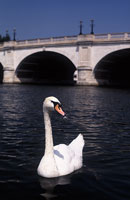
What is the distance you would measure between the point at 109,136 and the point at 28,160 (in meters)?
3.69

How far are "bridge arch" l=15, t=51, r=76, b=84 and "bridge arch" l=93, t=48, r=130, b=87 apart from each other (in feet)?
30.6

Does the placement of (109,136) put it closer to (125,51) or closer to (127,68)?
(125,51)

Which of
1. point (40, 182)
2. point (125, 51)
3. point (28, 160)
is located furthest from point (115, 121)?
point (125, 51)

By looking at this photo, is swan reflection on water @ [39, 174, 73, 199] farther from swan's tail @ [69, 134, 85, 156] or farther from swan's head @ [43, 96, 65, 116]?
swan's head @ [43, 96, 65, 116]

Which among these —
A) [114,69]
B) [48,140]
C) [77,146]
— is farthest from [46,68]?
[48,140]

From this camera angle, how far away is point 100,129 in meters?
10.4

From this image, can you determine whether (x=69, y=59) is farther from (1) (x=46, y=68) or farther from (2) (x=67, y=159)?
(2) (x=67, y=159)

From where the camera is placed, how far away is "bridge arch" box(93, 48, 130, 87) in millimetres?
42250

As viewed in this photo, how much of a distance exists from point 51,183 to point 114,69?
44.3m

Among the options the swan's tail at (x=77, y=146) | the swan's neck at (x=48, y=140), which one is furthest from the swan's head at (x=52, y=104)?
the swan's tail at (x=77, y=146)

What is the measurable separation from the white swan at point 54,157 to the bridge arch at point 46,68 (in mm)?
43293

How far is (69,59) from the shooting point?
149 ft

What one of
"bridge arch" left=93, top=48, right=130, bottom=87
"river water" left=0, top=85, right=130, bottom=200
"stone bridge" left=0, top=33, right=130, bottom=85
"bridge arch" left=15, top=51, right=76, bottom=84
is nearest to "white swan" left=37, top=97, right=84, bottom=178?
"river water" left=0, top=85, right=130, bottom=200

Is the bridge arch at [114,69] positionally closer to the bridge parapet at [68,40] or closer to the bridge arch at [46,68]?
the bridge parapet at [68,40]
